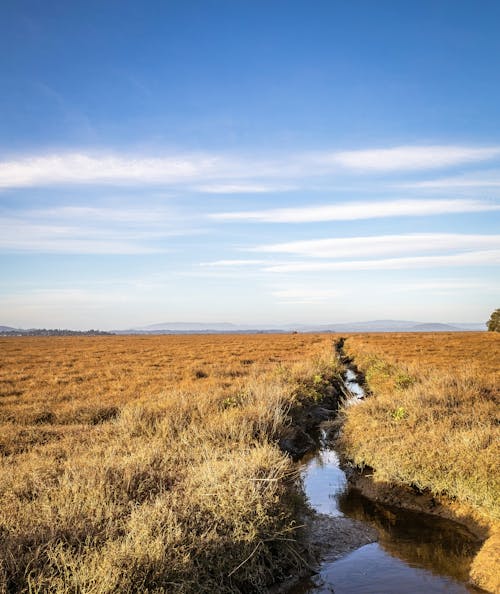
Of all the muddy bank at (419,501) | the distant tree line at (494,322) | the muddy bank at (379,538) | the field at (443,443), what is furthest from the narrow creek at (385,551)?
the distant tree line at (494,322)

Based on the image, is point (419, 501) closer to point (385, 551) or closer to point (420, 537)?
point (420, 537)

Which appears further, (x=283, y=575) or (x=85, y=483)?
(x=85, y=483)

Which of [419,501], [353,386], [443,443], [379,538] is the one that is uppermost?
[443,443]

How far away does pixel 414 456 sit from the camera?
388 inches

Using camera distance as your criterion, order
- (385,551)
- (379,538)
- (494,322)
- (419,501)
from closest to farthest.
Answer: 1. (385,551)
2. (379,538)
3. (419,501)
4. (494,322)

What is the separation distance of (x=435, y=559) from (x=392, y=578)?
0.95 m

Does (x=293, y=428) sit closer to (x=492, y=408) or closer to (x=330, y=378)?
(x=492, y=408)

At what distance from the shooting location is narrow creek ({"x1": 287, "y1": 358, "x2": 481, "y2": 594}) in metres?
6.68

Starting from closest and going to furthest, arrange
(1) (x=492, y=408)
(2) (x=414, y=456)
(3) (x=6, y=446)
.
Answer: (2) (x=414, y=456)
(3) (x=6, y=446)
(1) (x=492, y=408)

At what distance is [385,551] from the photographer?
7.74m

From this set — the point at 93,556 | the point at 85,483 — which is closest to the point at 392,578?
the point at 93,556

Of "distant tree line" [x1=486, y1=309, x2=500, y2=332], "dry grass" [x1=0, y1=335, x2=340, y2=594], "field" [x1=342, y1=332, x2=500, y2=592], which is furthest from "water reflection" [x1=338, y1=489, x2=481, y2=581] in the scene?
"distant tree line" [x1=486, y1=309, x2=500, y2=332]

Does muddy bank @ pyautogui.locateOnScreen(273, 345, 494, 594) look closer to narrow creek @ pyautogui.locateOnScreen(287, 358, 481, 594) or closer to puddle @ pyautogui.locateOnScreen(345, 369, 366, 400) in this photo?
narrow creek @ pyautogui.locateOnScreen(287, 358, 481, 594)

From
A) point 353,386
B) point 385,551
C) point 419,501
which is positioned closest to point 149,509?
point 385,551
